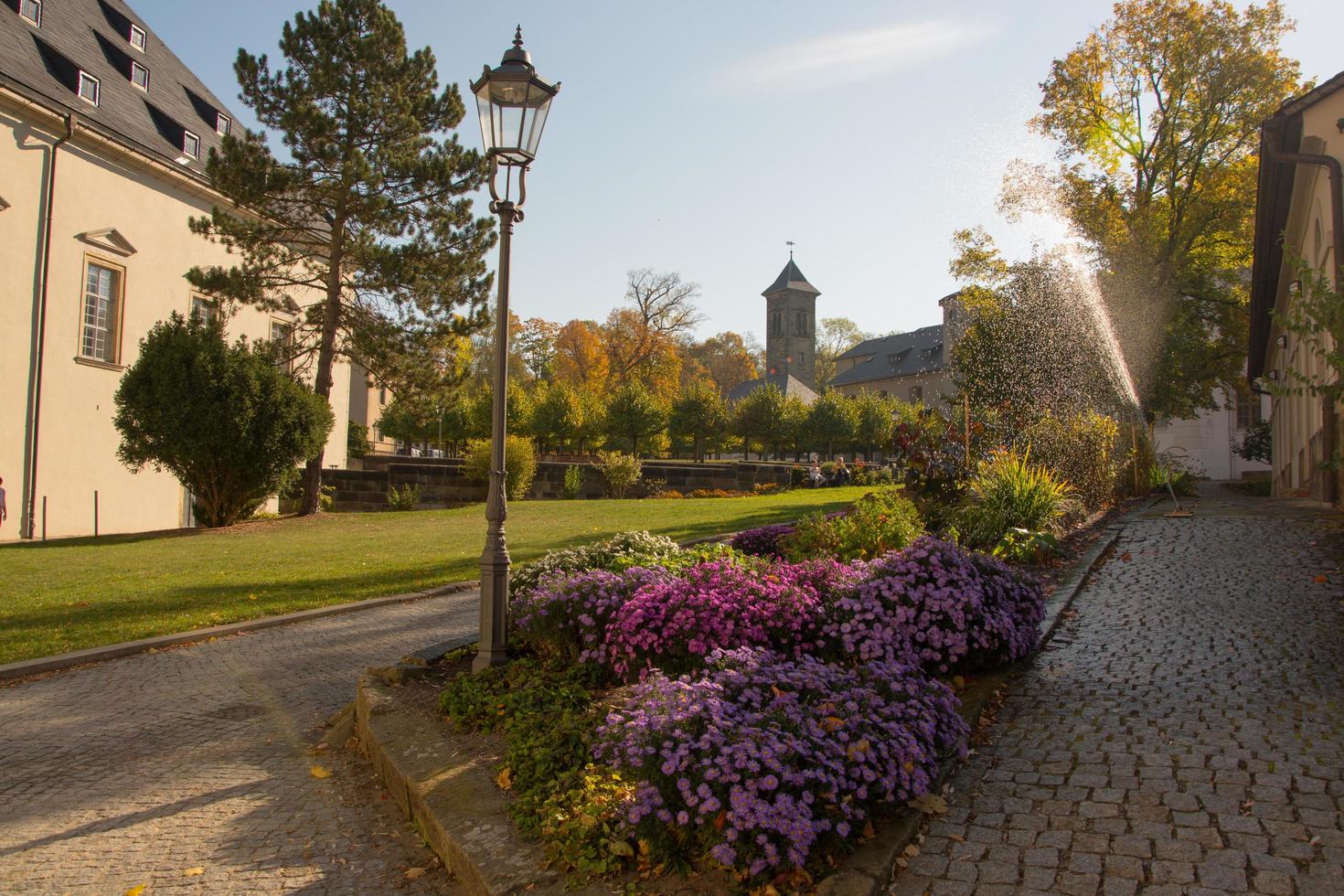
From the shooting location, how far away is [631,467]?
90.9 feet

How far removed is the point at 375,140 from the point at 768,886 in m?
20.6

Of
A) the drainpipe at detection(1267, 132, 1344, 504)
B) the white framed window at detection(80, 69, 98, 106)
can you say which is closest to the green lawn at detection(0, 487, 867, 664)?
the drainpipe at detection(1267, 132, 1344, 504)

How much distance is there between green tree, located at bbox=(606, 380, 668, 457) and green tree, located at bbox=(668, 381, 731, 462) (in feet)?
12.6

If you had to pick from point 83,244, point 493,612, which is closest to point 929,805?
point 493,612

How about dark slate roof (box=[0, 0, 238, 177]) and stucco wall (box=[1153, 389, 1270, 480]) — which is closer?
dark slate roof (box=[0, 0, 238, 177])

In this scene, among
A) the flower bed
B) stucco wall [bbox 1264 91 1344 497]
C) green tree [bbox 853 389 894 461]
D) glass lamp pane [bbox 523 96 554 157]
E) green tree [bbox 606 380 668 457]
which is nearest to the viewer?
the flower bed

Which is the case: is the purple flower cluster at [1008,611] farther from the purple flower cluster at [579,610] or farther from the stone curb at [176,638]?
the stone curb at [176,638]

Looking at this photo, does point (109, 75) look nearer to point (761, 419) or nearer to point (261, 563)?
point (261, 563)

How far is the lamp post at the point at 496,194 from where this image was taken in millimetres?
5344

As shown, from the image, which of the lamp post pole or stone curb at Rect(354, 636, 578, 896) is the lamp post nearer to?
the lamp post pole

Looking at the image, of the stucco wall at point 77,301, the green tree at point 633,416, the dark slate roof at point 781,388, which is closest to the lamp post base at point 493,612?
the stucco wall at point 77,301

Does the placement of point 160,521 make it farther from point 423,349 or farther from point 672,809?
point 672,809

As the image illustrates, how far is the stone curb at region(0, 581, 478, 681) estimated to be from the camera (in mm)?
6332

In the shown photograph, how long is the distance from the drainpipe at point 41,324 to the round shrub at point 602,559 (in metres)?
17.1
